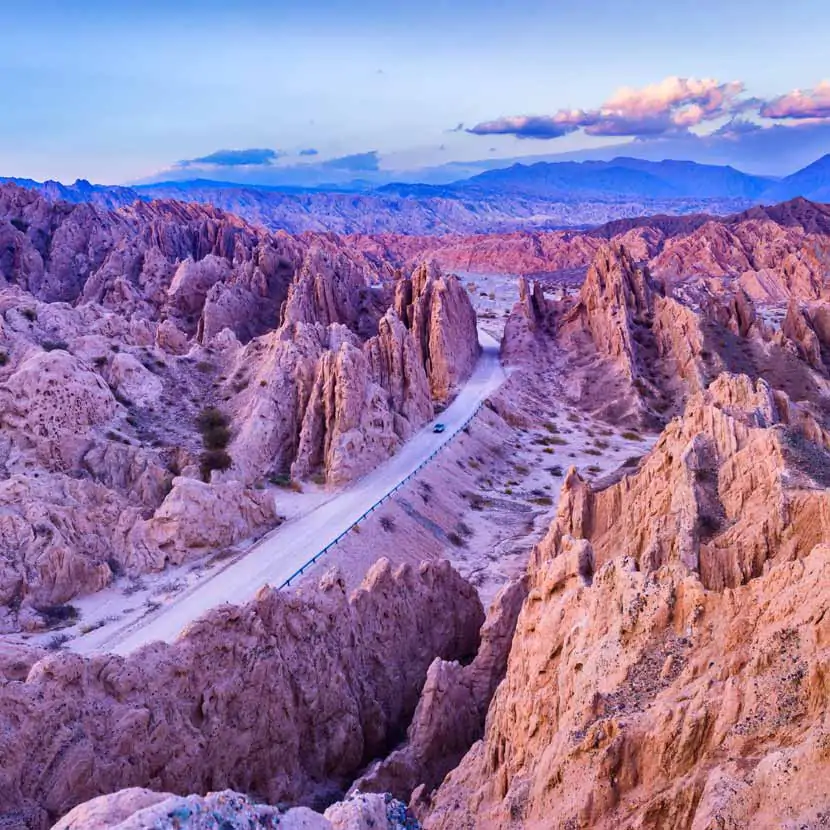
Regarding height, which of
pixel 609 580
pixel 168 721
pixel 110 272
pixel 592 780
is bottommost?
pixel 168 721

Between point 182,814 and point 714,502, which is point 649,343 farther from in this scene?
point 182,814

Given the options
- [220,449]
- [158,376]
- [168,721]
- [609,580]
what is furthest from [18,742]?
[158,376]

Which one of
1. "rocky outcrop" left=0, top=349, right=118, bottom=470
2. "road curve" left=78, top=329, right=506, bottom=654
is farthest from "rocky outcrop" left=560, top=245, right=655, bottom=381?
"rocky outcrop" left=0, top=349, right=118, bottom=470

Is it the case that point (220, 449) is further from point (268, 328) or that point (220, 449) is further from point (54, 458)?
point (268, 328)

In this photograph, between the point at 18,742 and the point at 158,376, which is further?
→ the point at 158,376

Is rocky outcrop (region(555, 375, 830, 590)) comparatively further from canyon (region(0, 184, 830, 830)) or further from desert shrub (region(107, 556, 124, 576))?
desert shrub (region(107, 556, 124, 576))

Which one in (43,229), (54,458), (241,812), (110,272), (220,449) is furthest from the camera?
(43,229)

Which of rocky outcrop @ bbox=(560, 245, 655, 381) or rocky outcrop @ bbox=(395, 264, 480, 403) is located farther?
rocky outcrop @ bbox=(560, 245, 655, 381)
